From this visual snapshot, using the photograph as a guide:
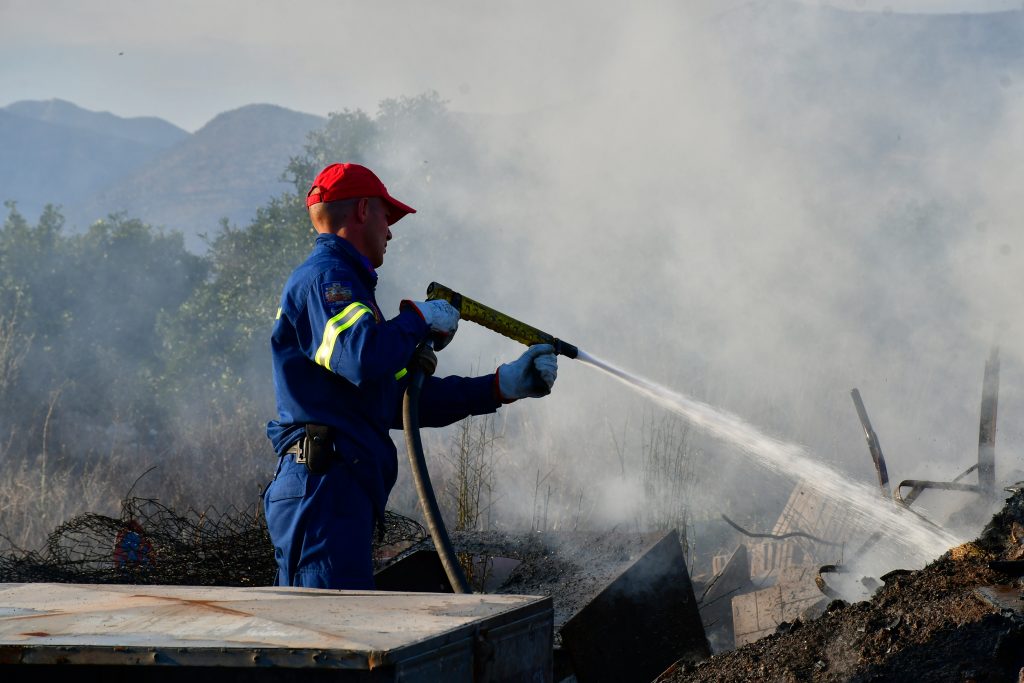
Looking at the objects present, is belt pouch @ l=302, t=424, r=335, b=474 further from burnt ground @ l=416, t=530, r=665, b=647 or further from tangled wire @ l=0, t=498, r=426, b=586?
tangled wire @ l=0, t=498, r=426, b=586

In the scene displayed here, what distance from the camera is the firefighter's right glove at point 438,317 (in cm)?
321

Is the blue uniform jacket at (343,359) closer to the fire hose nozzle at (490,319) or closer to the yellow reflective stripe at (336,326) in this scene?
Answer: the yellow reflective stripe at (336,326)

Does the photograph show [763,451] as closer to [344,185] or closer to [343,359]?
[344,185]

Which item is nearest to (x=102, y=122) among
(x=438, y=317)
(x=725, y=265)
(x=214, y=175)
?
(x=214, y=175)

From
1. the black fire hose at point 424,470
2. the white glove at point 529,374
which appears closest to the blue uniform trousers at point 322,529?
the black fire hose at point 424,470

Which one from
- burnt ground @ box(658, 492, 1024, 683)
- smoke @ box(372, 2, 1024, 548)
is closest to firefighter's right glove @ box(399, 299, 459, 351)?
burnt ground @ box(658, 492, 1024, 683)

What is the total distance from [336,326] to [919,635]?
76.8 inches

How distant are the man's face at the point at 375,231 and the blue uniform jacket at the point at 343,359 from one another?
120 millimetres

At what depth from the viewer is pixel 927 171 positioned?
40.1 ft

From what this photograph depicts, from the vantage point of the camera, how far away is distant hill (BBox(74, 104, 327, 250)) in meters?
86.3

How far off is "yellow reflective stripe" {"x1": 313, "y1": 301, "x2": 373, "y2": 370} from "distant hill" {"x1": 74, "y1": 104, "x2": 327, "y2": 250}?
262 ft

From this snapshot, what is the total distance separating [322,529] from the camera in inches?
117

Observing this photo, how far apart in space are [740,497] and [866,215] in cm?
439

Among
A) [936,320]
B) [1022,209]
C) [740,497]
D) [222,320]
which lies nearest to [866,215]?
[936,320]
